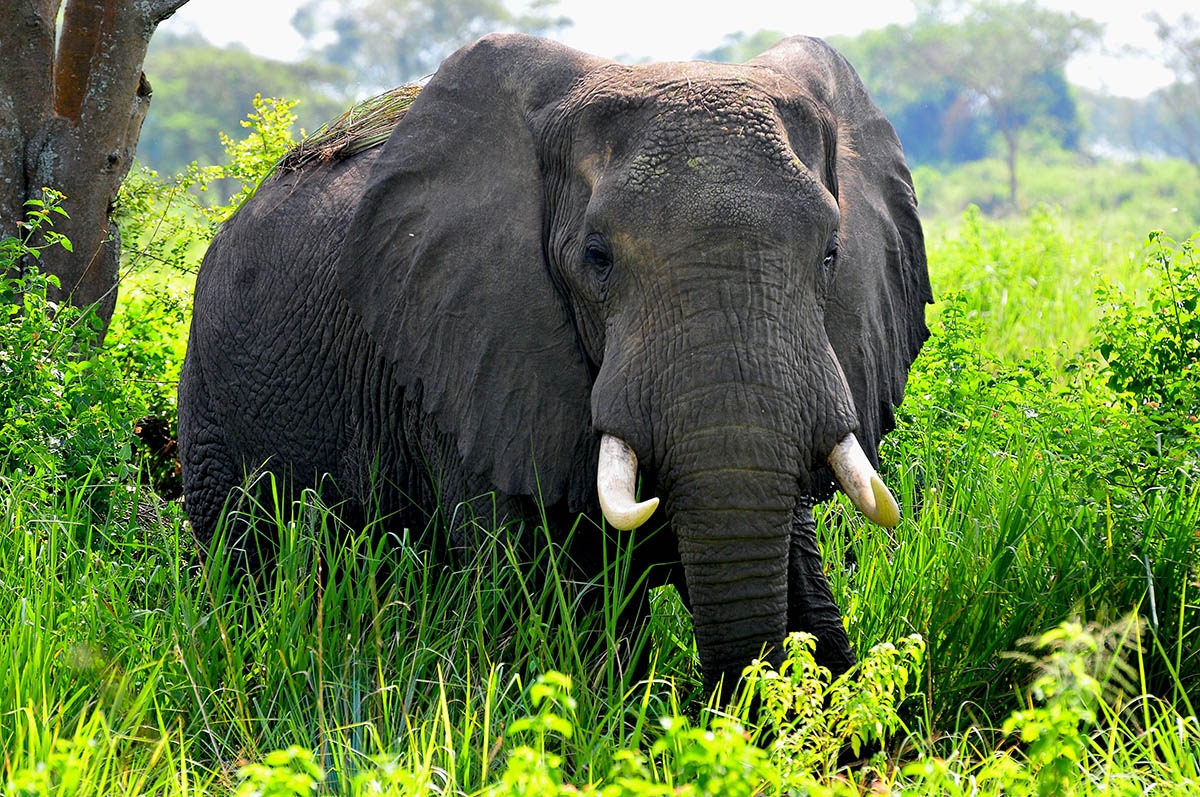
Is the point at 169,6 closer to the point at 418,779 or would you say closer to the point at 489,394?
the point at 489,394

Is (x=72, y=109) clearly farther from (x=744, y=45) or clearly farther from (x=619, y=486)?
(x=744, y=45)

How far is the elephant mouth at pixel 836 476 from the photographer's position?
319 cm

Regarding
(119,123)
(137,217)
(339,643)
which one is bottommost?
(339,643)

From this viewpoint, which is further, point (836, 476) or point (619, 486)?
point (836, 476)

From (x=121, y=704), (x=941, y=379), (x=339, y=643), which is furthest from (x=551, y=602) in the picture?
(x=941, y=379)

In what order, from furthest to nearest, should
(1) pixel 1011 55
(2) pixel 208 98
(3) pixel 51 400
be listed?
(1) pixel 1011 55 → (2) pixel 208 98 → (3) pixel 51 400

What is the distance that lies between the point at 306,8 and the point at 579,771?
7381cm

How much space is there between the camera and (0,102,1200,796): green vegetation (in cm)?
312

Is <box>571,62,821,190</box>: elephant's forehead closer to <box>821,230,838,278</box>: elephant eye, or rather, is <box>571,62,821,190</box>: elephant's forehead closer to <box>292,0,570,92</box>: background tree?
<box>821,230,838,278</box>: elephant eye

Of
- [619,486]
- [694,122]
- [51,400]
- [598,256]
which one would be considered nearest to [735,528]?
[619,486]

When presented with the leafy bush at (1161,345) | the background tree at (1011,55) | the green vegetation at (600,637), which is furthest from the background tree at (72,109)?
the background tree at (1011,55)

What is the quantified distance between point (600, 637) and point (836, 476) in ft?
2.44

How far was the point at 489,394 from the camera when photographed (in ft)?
12.4

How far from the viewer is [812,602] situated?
156 inches
